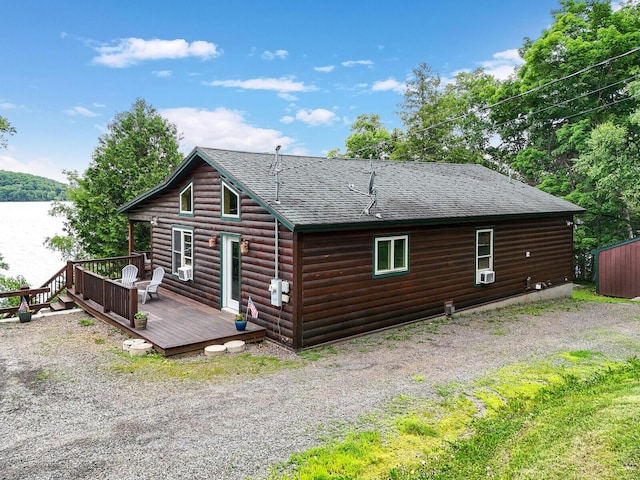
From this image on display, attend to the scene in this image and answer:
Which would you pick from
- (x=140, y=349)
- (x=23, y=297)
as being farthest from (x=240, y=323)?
(x=23, y=297)

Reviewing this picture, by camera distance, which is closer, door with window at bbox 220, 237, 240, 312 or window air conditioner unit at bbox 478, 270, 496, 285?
door with window at bbox 220, 237, 240, 312

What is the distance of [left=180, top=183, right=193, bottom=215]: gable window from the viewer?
1181 cm

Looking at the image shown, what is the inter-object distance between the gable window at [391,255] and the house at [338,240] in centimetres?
2

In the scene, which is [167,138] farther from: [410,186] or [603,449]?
[603,449]

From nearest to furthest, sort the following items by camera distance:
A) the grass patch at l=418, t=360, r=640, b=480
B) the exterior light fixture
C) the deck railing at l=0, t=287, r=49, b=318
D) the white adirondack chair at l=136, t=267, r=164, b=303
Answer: the grass patch at l=418, t=360, r=640, b=480
the exterior light fixture
the deck railing at l=0, t=287, r=49, b=318
the white adirondack chair at l=136, t=267, r=164, b=303

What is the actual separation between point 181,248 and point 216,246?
2.00 metres

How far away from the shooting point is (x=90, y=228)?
22625 millimetres

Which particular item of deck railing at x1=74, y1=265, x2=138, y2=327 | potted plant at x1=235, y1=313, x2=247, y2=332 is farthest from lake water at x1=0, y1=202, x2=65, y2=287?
potted plant at x1=235, y1=313, x2=247, y2=332

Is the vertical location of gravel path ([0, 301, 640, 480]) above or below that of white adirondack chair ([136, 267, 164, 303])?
below

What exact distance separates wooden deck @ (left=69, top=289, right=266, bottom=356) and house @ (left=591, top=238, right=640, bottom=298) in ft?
44.5

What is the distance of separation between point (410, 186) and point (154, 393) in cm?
855

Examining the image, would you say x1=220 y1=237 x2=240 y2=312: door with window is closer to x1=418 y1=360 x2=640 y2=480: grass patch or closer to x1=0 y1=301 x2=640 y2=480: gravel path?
x1=0 y1=301 x2=640 y2=480: gravel path

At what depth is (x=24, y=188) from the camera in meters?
35.0

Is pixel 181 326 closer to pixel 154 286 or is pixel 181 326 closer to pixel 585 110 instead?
pixel 154 286
